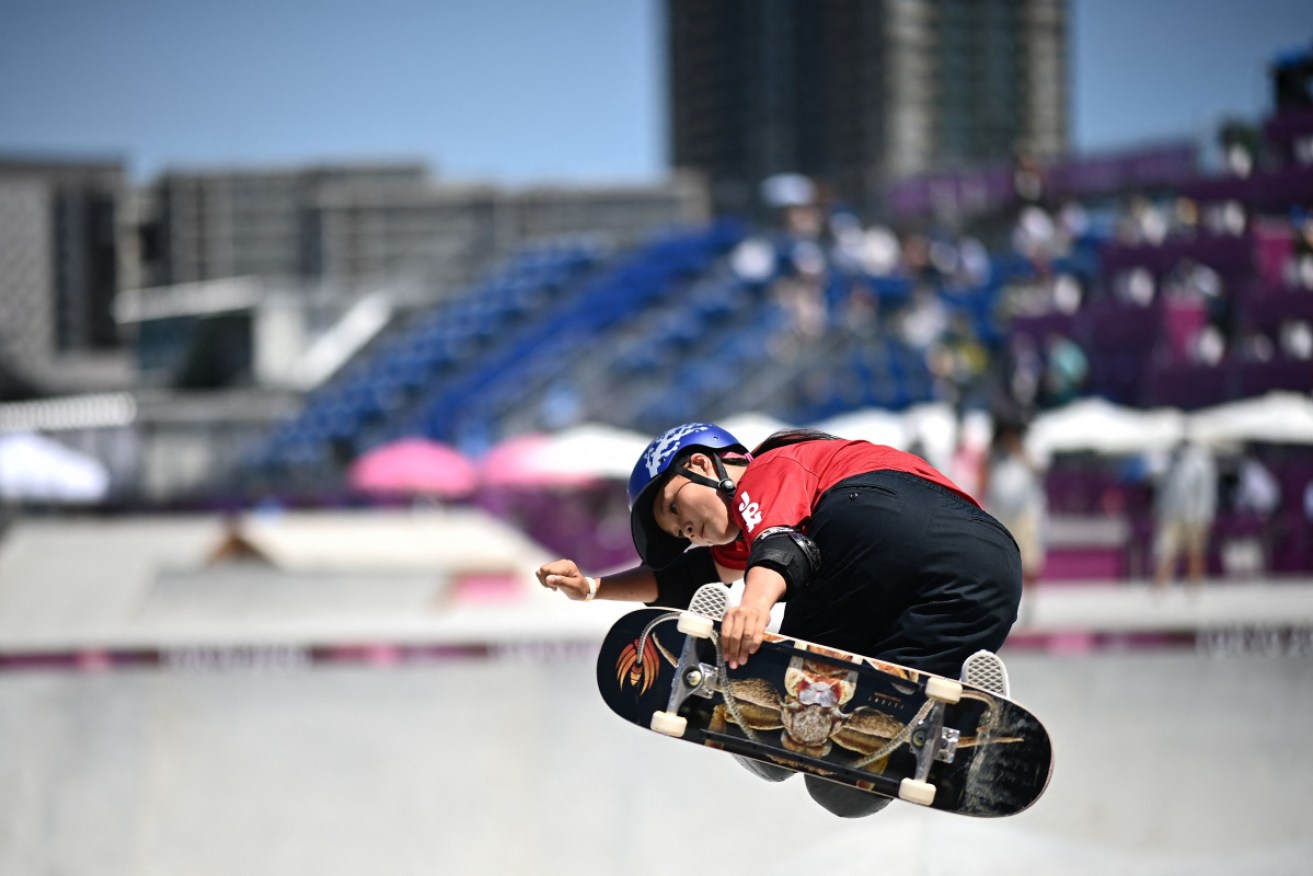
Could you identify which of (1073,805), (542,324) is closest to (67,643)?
(1073,805)

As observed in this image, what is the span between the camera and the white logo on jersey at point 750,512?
10.5 feet

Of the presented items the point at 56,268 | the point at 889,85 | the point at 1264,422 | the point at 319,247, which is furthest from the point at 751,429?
the point at 889,85

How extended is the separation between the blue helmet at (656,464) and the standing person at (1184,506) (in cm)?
1197

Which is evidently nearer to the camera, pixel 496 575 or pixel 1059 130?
pixel 496 575

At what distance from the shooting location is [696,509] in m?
3.27

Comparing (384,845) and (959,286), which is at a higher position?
(959,286)

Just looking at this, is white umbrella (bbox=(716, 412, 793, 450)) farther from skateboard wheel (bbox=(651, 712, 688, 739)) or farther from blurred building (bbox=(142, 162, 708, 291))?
blurred building (bbox=(142, 162, 708, 291))

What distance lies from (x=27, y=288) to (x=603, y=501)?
270 ft

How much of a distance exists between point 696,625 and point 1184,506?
1208 cm

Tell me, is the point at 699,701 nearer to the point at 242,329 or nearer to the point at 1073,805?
the point at 1073,805

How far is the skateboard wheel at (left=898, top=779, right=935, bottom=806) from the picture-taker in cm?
344

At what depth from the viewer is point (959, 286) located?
30969 mm

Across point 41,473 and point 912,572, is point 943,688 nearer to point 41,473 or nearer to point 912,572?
point 912,572

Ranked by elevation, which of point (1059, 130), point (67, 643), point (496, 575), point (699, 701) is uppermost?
point (1059, 130)
